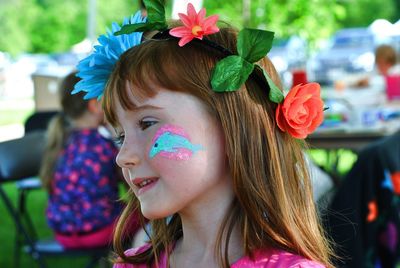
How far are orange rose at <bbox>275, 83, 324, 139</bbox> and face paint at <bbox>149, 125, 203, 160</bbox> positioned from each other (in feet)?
0.58

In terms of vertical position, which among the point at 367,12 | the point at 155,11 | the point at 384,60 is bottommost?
the point at 384,60

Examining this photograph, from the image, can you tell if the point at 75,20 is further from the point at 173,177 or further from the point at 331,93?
Answer: the point at 173,177

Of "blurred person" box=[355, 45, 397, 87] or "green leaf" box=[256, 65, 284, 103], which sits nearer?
"green leaf" box=[256, 65, 284, 103]

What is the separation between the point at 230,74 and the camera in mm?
1329

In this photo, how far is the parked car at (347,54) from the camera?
18438 mm

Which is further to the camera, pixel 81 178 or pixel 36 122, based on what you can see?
pixel 36 122

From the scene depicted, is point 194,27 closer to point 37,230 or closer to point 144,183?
point 144,183

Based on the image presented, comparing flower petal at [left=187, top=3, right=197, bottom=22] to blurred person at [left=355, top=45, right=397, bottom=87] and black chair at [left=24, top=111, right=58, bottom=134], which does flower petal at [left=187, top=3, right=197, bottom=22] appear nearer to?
black chair at [left=24, top=111, right=58, bottom=134]

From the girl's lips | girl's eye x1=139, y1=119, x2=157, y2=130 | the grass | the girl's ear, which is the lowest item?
the grass

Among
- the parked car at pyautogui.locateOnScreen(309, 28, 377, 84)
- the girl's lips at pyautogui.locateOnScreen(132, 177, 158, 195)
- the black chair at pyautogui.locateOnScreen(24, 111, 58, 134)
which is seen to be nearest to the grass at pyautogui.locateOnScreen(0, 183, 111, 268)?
the black chair at pyautogui.locateOnScreen(24, 111, 58, 134)

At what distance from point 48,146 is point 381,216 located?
1810mm

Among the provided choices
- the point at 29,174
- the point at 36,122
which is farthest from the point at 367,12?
the point at 29,174

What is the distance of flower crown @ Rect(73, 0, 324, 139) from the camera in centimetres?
134

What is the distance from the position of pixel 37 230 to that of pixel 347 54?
1553cm
